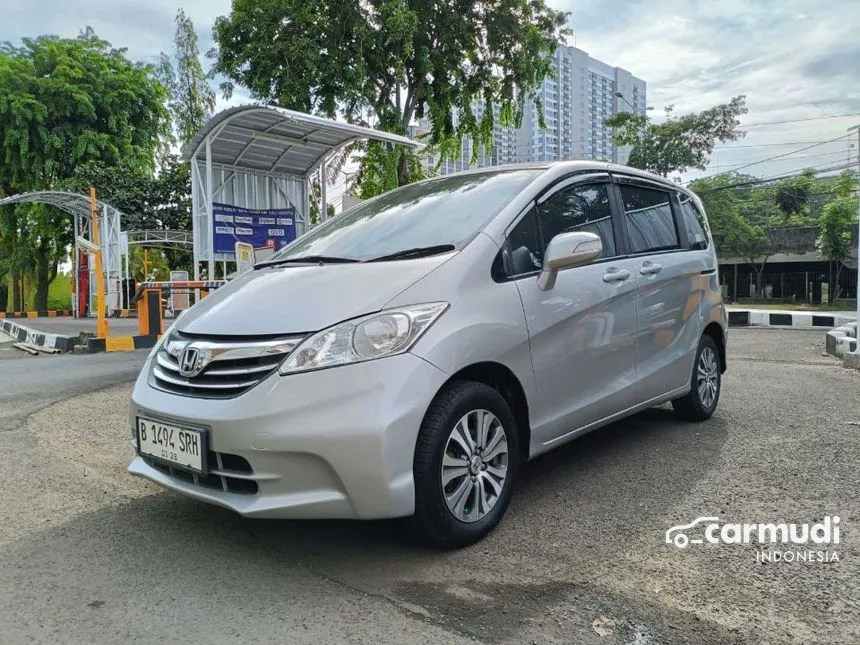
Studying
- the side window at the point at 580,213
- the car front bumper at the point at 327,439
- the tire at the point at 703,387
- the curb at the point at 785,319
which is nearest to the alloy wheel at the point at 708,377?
the tire at the point at 703,387

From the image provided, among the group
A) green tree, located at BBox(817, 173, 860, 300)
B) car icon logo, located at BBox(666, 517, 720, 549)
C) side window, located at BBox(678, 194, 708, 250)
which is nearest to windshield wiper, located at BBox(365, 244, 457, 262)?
car icon logo, located at BBox(666, 517, 720, 549)

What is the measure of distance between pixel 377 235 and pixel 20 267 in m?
27.9

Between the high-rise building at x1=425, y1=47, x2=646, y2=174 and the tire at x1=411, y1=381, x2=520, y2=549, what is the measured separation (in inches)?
1016

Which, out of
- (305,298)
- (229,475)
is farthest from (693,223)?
(229,475)

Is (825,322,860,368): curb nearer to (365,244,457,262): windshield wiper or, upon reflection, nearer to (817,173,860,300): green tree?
(365,244,457,262): windshield wiper

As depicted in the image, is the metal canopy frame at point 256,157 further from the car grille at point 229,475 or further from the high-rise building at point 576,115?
the high-rise building at point 576,115

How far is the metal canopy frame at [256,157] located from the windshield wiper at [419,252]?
6.80 metres

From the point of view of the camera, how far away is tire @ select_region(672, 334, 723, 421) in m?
4.59

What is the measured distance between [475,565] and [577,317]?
51.1 inches

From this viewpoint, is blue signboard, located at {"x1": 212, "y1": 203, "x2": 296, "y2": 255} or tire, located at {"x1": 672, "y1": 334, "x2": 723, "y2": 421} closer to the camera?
tire, located at {"x1": 672, "y1": 334, "x2": 723, "y2": 421}

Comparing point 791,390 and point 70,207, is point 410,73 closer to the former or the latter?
point 70,207

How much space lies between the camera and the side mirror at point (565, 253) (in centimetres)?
303

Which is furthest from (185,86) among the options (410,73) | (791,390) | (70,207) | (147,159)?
(791,390)

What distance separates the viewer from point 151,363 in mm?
3020
